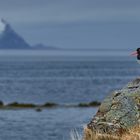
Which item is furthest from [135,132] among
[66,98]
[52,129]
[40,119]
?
[66,98]

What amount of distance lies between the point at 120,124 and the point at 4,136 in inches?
1276

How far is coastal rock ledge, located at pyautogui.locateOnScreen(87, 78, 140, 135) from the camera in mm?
10398

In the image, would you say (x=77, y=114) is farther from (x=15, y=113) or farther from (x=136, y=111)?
(x=136, y=111)

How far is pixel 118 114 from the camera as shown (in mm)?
10562

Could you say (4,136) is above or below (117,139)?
below

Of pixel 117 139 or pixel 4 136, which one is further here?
pixel 4 136

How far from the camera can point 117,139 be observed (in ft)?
33.1

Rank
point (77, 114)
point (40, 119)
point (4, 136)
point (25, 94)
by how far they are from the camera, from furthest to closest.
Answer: point (25, 94)
point (77, 114)
point (40, 119)
point (4, 136)

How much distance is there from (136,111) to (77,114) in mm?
50561

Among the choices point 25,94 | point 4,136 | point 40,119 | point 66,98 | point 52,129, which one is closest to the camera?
point 4,136

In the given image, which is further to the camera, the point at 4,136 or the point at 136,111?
the point at 4,136

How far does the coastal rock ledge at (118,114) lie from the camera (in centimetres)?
1040

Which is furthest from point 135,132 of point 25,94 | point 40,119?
point 25,94

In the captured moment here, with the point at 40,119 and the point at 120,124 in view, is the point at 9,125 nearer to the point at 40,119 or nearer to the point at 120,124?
the point at 40,119
